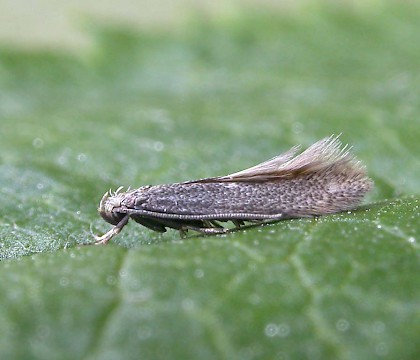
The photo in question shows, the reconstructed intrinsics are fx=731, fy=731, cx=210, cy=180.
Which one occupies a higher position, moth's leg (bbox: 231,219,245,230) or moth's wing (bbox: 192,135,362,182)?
moth's wing (bbox: 192,135,362,182)

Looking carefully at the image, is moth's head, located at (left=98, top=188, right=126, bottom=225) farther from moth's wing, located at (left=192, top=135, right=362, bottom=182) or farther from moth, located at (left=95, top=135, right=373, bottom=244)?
moth's wing, located at (left=192, top=135, right=362, bottom=182)

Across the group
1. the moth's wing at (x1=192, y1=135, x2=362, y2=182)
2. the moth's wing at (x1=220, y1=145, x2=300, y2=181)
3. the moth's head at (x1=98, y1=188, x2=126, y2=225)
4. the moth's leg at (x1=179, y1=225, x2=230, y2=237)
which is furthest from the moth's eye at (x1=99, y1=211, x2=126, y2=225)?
the moth's wing at (x1=220, y1=145, x2=300, y2=181)

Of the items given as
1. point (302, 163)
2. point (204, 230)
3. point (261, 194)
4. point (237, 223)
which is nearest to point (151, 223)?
point (204, 230)

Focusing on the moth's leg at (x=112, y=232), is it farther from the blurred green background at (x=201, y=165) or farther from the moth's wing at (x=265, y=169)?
the moth's wing at (x=265, y=169)

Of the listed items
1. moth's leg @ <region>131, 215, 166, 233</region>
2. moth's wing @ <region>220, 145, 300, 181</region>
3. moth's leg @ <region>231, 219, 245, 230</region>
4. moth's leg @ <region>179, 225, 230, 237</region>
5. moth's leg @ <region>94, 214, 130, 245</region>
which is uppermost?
moth's wing @ <region>220, 145, 300, 181</region>

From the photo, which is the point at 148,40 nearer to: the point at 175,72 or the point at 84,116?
the point at 175,72

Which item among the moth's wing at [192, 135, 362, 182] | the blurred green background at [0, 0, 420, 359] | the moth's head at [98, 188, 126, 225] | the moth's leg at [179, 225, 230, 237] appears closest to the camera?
the blurred green background at [0, 0, 420, 359]

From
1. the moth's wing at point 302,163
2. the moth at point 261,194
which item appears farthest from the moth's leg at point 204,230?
the moth's wing at point 302,163
